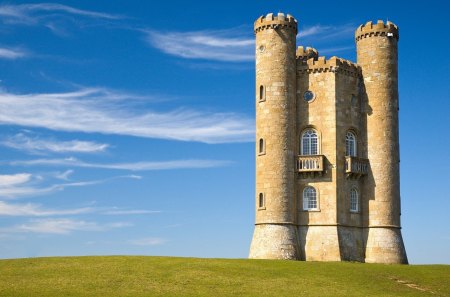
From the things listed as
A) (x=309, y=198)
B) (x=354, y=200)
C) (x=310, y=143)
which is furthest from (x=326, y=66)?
(x=354, y=200)


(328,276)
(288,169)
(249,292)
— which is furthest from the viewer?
(288,169)

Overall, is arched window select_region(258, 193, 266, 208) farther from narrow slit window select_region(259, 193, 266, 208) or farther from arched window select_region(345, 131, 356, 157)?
arched window select_region(345, 131, 356, 157)

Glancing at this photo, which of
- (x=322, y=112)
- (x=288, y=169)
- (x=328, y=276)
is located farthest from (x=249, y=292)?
(x=322, y=112)

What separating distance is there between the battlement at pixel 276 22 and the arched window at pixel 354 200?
15663mm

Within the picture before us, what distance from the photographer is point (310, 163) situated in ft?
205

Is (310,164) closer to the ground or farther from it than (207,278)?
farther from it

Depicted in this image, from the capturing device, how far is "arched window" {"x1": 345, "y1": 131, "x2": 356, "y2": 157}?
63906 mm

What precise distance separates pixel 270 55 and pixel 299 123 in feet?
21.8

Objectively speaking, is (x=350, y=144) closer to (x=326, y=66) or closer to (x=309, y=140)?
(x=309, y=140)

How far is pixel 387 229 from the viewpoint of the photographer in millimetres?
63469

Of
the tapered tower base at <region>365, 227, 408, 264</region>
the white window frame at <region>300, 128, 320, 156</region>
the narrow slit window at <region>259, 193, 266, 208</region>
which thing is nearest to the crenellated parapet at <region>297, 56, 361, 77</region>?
the white window frame at <region>300, 128, 320, 156</region>

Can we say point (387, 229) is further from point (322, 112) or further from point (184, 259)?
point (184, 259)

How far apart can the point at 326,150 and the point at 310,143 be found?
1.57 m

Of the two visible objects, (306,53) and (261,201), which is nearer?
(261,201)
